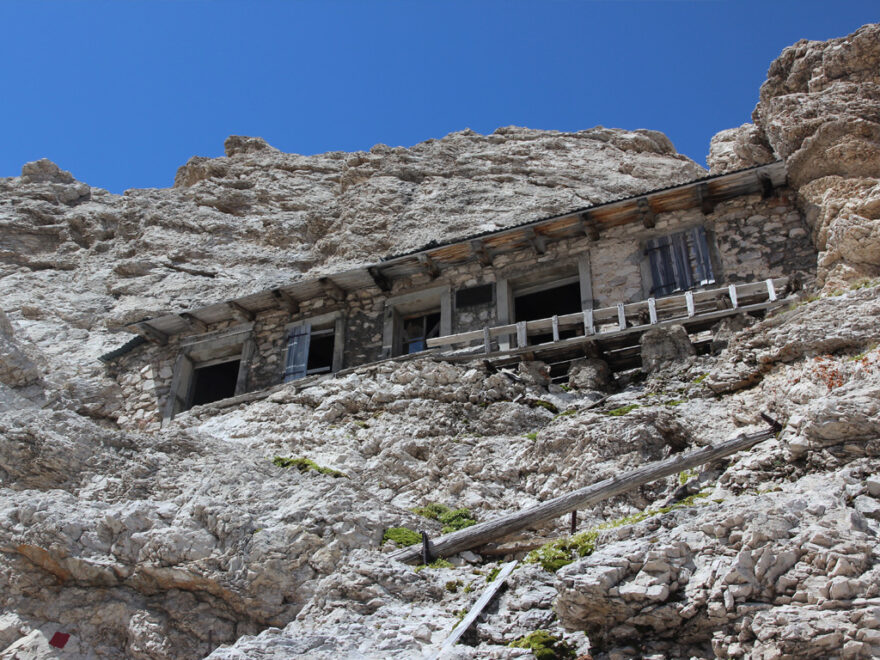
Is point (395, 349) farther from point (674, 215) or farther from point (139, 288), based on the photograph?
point (139, 288)

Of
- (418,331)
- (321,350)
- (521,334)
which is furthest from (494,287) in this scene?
(321,350)

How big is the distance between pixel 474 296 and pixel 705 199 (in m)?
4.67

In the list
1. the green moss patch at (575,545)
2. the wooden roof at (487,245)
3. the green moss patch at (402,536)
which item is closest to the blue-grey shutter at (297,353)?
the wooden roof at (487,245)

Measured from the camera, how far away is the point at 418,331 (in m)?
17.3

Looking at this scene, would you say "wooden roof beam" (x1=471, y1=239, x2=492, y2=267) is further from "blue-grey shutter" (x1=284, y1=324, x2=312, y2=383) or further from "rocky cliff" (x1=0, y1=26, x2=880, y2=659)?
"rocky cliff" (x1=0, y1=26, x2=880, y2=659)

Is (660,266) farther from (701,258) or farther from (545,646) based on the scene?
(545,646)

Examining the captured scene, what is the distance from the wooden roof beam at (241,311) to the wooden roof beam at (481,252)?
16.3 feet

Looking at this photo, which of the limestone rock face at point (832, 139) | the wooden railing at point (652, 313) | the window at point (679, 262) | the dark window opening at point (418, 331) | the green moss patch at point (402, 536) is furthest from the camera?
the dark window opening at point (418, 331)

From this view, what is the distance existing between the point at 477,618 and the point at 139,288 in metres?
16.1

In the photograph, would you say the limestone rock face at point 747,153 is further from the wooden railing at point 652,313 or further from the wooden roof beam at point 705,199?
the wooden railing at point 652,313

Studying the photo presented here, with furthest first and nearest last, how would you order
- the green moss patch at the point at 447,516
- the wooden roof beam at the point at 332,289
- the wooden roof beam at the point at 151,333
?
1. the wooden roof beam at the point at 151,333
2. the wooden roof beam at the point at 332,289
3. the green moss patch at the point at 447,516

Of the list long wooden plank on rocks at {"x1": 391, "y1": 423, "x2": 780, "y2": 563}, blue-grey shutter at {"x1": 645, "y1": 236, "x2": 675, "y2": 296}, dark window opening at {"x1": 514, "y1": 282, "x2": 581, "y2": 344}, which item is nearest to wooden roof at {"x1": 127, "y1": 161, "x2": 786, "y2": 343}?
blue-grey shutter at {"x1": 645, "y1": 236, "x2": 675, "y2": 296}

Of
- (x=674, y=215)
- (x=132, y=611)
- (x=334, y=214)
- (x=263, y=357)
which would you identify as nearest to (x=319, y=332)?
(x=263, y=357)

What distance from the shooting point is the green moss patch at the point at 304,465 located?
404 inches
